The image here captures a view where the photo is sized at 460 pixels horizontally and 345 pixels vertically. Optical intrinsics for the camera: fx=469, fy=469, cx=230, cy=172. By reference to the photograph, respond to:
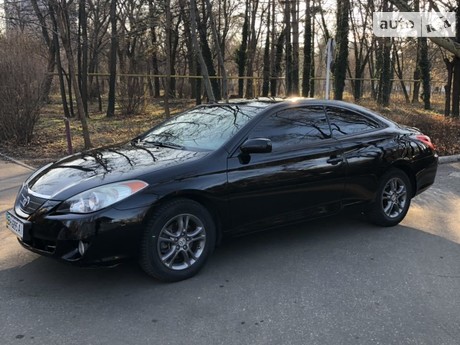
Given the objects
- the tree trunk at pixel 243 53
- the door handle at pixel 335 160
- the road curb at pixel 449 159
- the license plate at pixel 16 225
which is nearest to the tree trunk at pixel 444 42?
the road curb at pixel 449 159

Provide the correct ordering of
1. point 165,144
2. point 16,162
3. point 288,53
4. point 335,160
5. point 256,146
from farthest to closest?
1. point 288,53
2. point 16,162
3. point 335,160
4. point 165,144
5. point 256,146

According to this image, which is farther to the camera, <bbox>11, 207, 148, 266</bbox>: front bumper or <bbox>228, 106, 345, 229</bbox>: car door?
<bbox>228, 106, 345, 229</bbox>: car door

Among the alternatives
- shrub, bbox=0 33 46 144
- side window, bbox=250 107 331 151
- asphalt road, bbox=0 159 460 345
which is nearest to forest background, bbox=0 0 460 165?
shrub, bbox=0 33 46 144

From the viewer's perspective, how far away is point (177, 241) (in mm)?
3871

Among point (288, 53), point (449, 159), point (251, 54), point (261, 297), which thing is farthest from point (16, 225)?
point (251, 54)

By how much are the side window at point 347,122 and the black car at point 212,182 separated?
0.02 metres

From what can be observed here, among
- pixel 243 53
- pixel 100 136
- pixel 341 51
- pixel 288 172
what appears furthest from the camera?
pixel 243 53

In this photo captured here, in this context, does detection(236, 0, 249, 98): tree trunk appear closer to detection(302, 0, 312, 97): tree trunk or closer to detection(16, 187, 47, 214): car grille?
detection(302, 0, 312, 97): tree trunk

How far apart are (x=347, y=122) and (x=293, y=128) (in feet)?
2.72

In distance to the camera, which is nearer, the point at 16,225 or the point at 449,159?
the point at 16,225

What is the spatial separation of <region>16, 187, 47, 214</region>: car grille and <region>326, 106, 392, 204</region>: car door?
2.98m

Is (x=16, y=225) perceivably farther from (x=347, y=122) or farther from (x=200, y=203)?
(x=347, y=122)

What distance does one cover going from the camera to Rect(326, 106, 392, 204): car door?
197 inches

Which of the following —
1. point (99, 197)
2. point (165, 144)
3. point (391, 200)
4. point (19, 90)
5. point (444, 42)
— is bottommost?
point (391, 200)
